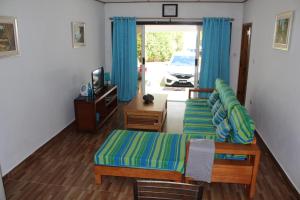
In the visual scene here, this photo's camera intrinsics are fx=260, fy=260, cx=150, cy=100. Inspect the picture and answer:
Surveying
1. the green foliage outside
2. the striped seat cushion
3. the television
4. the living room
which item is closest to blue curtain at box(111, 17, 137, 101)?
the green foliage outside

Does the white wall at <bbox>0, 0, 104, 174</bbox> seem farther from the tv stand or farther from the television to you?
the television

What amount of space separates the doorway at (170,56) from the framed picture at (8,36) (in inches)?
138

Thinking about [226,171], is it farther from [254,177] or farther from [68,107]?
[68,107]

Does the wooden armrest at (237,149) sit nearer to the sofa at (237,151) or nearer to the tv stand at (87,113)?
the sofa at (237,151)

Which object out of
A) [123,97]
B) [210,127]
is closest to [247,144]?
[210,127]

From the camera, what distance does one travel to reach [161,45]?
6.90 meters

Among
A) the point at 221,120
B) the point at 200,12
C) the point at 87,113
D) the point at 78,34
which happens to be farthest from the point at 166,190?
the point at 200,12

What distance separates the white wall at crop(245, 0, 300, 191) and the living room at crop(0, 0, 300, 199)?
1 cm

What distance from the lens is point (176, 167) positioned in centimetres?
269

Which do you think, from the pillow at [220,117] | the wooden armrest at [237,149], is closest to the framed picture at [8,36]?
the wooden armrest at [237,149]

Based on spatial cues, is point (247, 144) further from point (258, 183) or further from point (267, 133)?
point (267, 133)

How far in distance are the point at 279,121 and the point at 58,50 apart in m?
3.33

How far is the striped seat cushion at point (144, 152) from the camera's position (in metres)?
2.72

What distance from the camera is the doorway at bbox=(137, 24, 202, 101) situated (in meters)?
6.15
